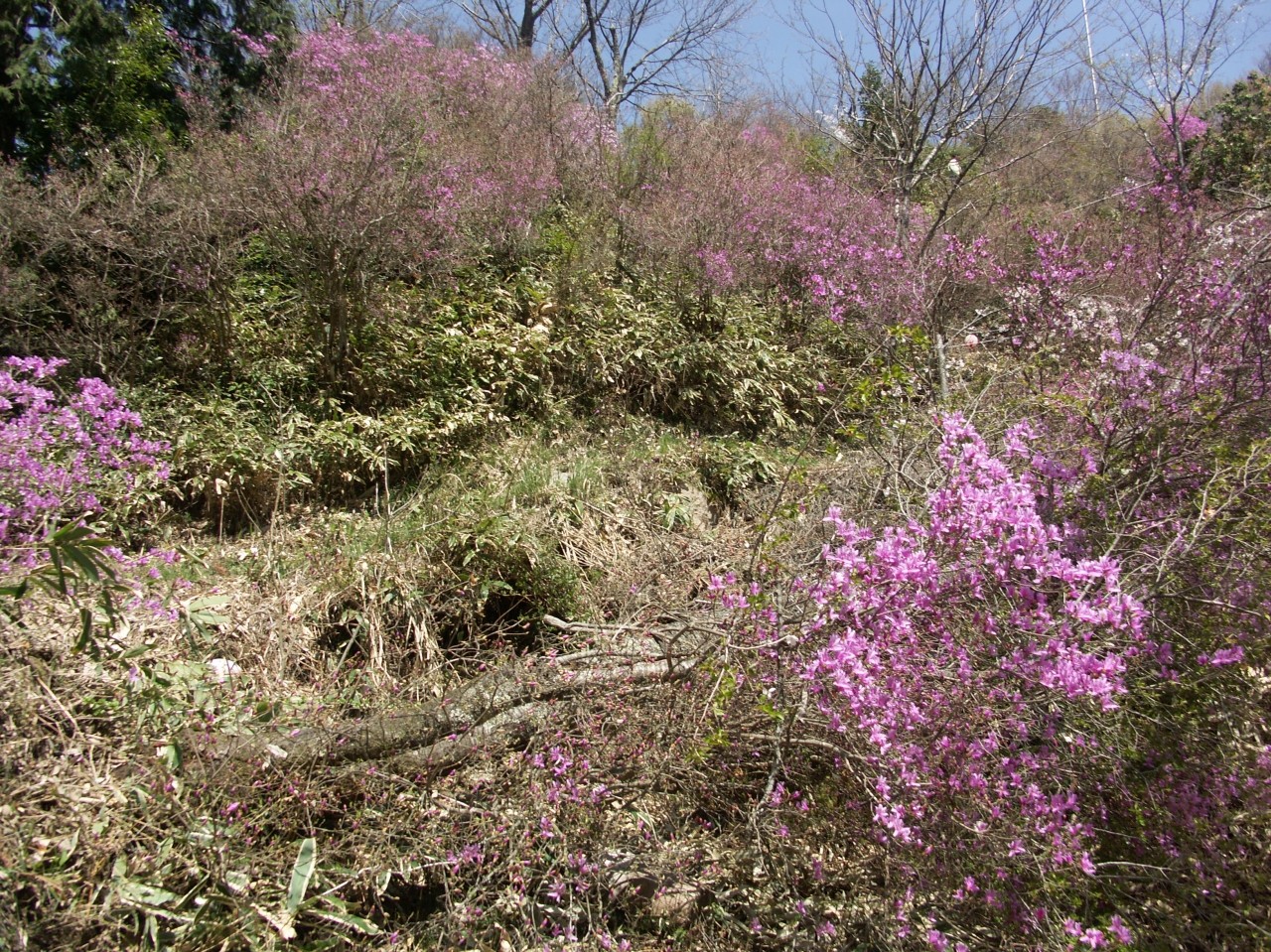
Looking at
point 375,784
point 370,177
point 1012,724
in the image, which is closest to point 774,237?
point 370,177

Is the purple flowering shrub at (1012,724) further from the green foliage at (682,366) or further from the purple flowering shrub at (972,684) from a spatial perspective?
the green foliage at (682,366)

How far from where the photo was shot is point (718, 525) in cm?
529

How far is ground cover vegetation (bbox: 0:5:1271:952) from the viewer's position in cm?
238

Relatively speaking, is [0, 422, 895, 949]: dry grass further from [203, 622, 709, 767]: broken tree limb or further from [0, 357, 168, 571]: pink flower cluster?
[0, 357, 168, 571]: pink flower cluster

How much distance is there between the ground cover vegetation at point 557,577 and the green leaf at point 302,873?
0.06ft

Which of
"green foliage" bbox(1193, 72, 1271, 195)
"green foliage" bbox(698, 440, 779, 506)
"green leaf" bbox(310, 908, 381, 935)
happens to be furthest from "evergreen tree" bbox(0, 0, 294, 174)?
"green foliage" bbox(1193, 72, 1271, 195)

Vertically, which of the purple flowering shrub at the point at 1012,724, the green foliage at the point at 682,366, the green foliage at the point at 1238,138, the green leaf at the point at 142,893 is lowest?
the green leaf at the point at 142,893

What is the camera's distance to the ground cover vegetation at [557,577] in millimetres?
2375

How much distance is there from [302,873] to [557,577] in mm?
1833

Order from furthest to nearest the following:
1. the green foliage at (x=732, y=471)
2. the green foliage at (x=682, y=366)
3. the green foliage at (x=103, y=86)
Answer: the green foliage at (x=682, y=366) < the green foliage at (x=103, y=86) < the green foliage at (x=732, y=471)

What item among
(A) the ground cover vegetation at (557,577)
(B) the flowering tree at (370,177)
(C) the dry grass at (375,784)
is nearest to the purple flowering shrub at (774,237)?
(A) the ground cover vegetation at (557,577)

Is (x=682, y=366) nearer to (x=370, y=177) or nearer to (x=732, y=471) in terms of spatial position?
(x=732, y=471)

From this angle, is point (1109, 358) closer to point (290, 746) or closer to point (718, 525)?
point (718, 525)

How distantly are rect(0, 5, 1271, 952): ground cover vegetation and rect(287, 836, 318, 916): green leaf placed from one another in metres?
0.02
